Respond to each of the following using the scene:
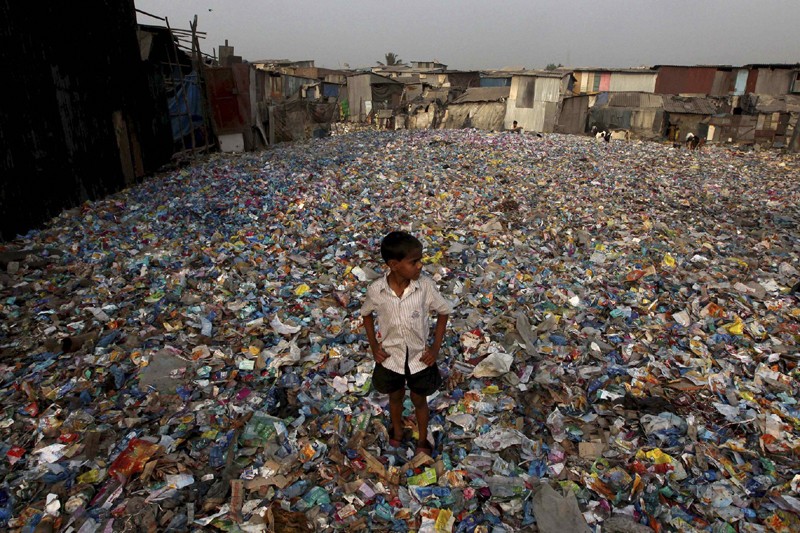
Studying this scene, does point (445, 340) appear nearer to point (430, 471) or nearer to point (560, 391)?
point (560, 391)

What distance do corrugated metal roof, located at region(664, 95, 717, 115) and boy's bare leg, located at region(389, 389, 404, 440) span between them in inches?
1101

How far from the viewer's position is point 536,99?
78.5 ft

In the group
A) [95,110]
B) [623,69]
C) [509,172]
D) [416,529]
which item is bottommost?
[416,529]

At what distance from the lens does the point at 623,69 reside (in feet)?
92.8

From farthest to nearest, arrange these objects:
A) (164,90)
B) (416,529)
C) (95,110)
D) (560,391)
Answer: (164,90) → (95,110) → (560,391) → (416,529)

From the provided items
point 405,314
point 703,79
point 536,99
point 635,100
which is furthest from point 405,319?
point 703,79

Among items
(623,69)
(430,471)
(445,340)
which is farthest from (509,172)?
(623,69)

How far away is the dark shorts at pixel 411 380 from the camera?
249 cm

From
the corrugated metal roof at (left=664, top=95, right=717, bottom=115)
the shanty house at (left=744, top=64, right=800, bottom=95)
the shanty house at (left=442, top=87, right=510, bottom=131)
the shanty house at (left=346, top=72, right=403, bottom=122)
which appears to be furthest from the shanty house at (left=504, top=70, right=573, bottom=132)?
the shanty house at (left=744, top=64, right=800, bottom=95)

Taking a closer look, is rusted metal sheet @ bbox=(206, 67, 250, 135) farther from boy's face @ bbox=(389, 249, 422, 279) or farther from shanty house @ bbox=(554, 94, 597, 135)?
shanty house @ bbox=(554, 94, 597, 135)

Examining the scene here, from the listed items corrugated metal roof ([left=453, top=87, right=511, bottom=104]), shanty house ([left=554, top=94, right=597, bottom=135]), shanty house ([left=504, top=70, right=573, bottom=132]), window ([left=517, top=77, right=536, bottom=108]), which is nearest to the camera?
shanty house ([left=504, top=70, right=573, bottom=132])

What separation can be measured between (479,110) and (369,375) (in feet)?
80.0

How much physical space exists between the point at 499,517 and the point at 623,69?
32.7 m

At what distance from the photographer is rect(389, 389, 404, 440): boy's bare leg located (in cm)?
265
